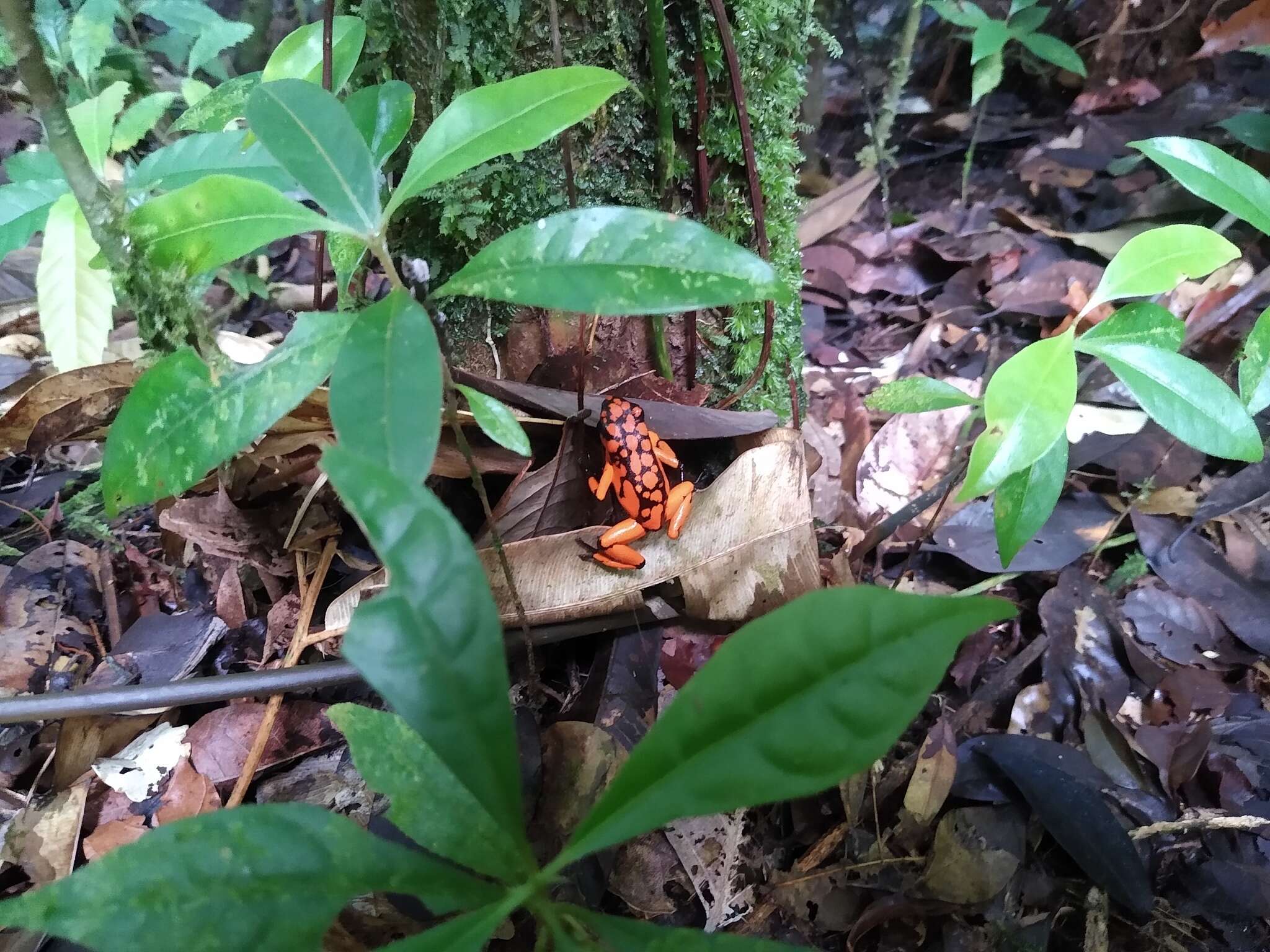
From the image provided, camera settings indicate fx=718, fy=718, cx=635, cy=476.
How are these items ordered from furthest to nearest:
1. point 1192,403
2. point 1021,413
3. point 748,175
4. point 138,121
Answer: point 138,121 → point 748,175 → point 1192,403 → point 1021,413

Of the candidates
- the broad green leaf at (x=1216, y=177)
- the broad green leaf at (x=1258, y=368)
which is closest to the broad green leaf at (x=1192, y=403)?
the broad green leaf at (x=1258, y=368)

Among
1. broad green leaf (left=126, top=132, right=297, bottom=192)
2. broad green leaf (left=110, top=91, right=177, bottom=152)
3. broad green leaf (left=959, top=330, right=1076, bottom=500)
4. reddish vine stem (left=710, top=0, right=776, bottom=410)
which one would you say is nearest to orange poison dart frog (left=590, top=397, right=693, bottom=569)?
reddish vine stem (left=710, top=0, right=776, bottom=410)

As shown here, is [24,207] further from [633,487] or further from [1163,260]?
[1163,260]

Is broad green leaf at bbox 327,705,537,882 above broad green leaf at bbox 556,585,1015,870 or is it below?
below

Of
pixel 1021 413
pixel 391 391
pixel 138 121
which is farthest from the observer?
pixel 138 121

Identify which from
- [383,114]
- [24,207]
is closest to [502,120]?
[383,114]

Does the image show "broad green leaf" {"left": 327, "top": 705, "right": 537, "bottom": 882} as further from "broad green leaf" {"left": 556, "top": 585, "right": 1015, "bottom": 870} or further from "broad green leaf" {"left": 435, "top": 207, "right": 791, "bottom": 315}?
"broad green leaf" {"left": 435, "top": 207, "right": 791, "bottom": 315}

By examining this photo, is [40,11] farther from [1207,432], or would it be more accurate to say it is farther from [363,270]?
[1207,432]
